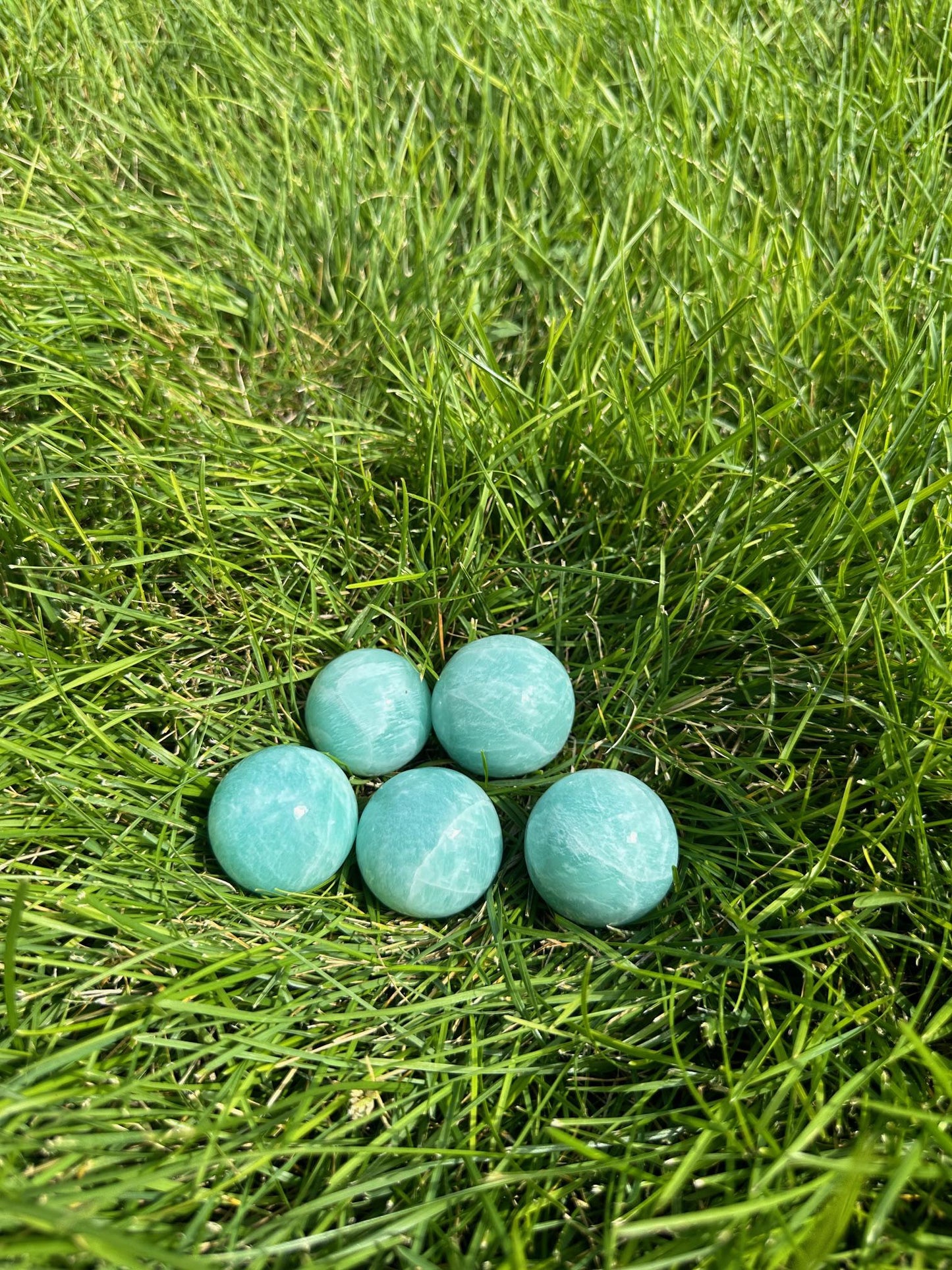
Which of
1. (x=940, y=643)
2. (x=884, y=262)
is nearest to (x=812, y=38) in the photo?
(x=884, y=262)

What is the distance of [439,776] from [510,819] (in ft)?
0.66

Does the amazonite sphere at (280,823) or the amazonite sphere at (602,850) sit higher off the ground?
the amazonite sphere at (602,850)

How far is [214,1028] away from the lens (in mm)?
1406

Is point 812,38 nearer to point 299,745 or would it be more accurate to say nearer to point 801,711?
point 801,711

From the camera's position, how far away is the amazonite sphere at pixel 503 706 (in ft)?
5.23

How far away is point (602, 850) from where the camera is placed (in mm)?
1462

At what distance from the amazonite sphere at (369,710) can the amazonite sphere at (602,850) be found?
29 centimetres

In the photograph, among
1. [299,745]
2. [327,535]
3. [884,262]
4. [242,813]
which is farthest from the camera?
[884,262]

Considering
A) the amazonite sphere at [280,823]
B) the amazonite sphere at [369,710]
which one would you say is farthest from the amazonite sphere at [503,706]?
the amazonite sphere at [280,823]

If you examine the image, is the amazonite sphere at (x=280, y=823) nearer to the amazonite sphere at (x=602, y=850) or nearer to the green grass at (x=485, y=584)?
the green grass at (x=485, y=584)

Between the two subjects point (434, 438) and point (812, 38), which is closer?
point (434, 438)

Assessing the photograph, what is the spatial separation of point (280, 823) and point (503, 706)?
411mm

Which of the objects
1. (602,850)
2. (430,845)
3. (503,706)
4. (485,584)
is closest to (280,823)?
(430,845)

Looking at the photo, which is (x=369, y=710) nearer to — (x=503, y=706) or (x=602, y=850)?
(x=503, y=706)
